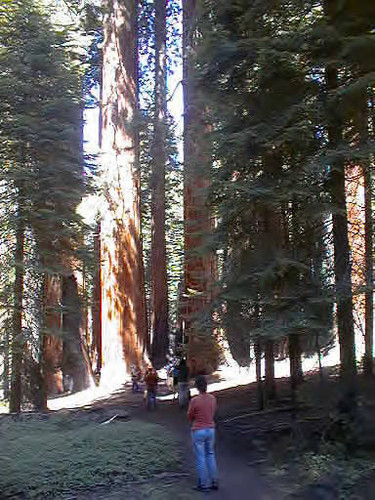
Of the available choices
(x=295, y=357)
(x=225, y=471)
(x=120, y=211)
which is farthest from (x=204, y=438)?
(x=120, y=211)

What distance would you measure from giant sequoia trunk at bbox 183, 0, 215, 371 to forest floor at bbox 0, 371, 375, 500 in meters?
1.98

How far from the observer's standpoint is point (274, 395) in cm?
1186

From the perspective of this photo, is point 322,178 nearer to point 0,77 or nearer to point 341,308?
point 341,308

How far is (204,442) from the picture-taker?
8.06 metres

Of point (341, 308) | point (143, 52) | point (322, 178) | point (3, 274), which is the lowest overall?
point (341, 308)

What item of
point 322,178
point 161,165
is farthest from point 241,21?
point 161,165

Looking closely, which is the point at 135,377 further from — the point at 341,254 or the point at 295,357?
the point at 341,254

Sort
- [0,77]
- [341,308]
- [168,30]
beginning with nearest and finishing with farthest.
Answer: [341,308] → [0,77] → [168,30]

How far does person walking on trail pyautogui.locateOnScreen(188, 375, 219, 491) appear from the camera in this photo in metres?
8.03

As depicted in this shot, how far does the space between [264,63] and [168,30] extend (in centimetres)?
1559

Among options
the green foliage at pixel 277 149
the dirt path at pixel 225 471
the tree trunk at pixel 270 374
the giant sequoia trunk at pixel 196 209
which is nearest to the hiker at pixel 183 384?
the giant sequoia trunk at pixel 196 209

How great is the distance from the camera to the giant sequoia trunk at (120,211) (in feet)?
60.7

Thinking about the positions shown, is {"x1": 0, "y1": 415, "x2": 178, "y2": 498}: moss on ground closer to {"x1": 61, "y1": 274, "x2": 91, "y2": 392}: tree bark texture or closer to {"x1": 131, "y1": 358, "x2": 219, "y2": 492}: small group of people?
{"x1": 131, "y1": 358, "x2": 219, "y2": 492}: small group of people

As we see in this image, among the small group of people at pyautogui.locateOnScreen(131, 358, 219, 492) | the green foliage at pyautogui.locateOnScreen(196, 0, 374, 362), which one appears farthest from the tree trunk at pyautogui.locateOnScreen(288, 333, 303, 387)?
the small group of people at pyautogui.locateOnScreen(131, 358, 219, 492)
